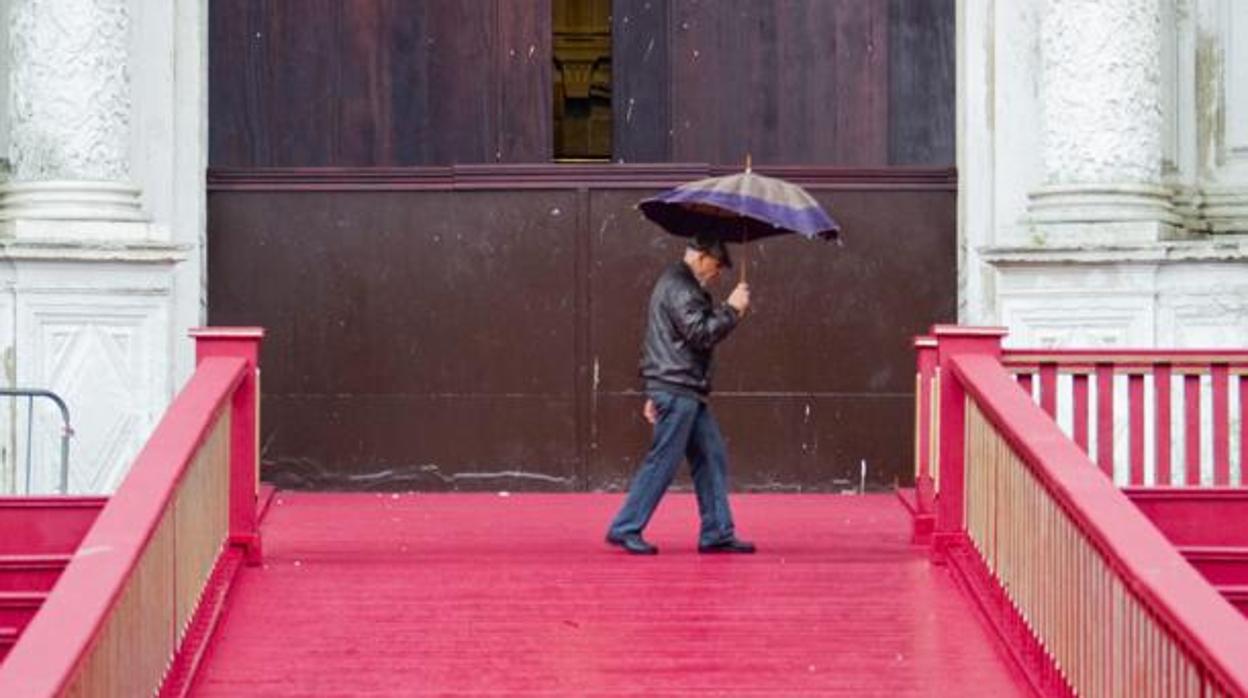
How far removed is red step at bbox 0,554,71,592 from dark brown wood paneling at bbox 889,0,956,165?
7.96m

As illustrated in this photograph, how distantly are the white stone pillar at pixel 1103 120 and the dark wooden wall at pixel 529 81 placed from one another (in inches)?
58.6

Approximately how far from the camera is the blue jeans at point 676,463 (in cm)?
1587

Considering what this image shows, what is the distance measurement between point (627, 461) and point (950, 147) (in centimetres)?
315

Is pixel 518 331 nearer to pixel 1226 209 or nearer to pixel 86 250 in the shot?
pixel 86 250

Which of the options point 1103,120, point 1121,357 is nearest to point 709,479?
point 1121,357

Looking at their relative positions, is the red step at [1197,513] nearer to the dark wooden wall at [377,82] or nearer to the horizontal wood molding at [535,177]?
the horizontal wood molding at [535,177]

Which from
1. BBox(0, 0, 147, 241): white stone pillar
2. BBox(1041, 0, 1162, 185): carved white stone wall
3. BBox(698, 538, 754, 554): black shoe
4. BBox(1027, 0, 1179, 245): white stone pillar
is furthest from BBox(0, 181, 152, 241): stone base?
BBox(1041, 0, 1162, 185): carved white stone wall

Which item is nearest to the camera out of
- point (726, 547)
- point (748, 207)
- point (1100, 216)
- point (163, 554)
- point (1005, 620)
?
point (163, 554)

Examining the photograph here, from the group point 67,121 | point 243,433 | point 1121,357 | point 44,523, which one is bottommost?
point 44,523

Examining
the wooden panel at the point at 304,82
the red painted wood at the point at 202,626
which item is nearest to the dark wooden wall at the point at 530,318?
the wooden panel at the point at 304,82

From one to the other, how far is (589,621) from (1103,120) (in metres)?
6.49

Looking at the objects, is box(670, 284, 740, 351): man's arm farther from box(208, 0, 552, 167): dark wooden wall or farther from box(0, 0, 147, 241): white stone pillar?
box(208, 0, 552, 167): dark wooden wall

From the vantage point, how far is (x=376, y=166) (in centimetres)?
2034

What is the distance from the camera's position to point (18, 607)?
1430cm
